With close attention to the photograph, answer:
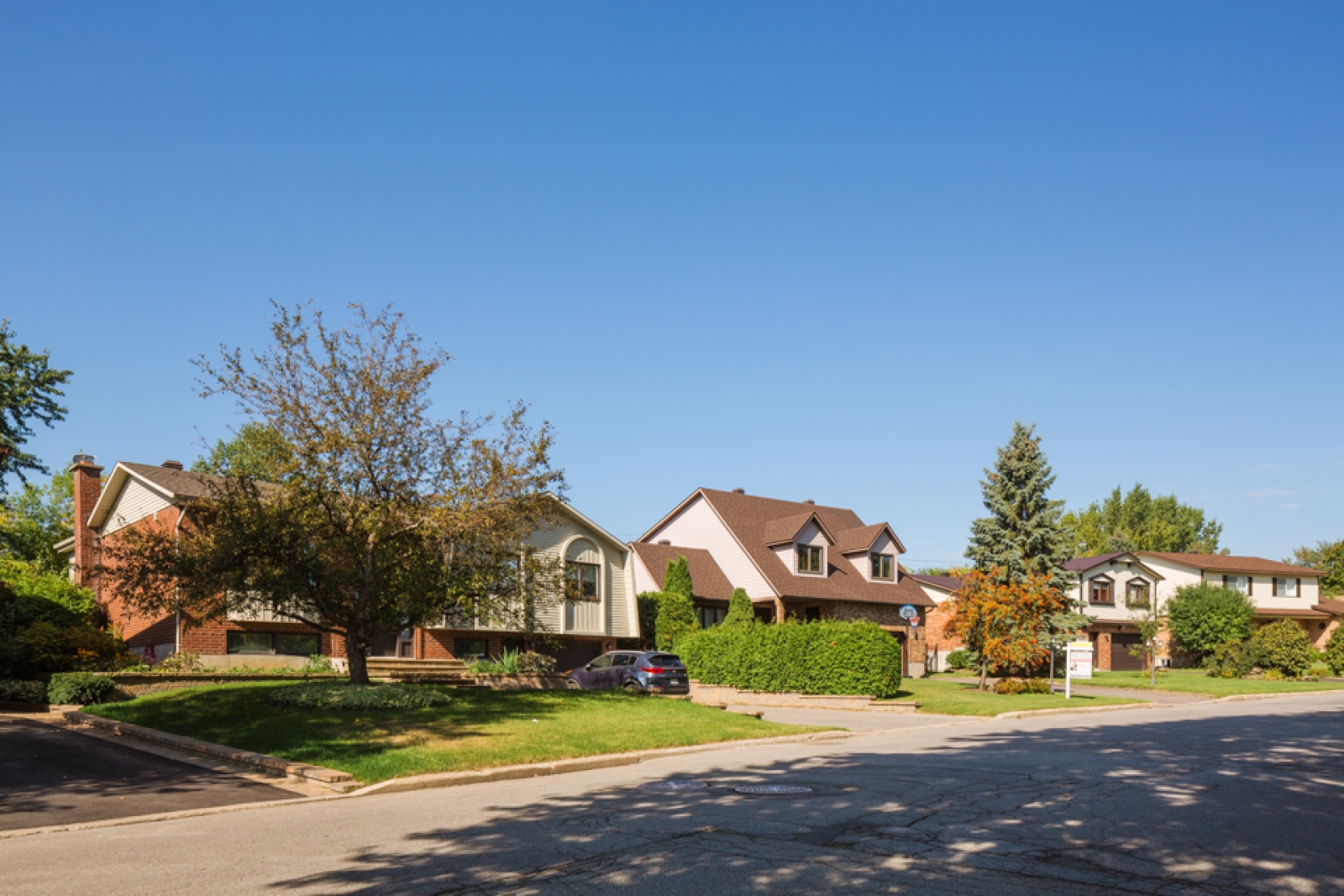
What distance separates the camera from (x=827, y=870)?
306 inches

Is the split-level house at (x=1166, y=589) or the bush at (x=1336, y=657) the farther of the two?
the split-level house at (x=1166, y=589)

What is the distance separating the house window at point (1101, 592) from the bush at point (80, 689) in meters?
55.1

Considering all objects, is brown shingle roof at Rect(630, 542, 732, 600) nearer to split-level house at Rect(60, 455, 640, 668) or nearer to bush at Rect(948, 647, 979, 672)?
split-level house at Rect(60, 455, 640, 668)

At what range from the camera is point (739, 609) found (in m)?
41.6

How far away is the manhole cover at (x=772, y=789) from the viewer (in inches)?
472

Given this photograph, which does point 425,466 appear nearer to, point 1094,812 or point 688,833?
point 688,833

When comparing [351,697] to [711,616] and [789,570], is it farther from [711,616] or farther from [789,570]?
[789,570]

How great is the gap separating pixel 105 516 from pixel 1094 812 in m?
37.0

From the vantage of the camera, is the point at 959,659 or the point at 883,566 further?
the point at 959,659

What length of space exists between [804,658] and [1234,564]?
49282mm

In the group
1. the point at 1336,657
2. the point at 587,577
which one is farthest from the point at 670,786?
the point at 1336,657

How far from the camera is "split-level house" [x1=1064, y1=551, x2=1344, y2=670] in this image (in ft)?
203

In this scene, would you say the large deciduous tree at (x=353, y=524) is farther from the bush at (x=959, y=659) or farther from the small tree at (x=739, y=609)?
the bush at (x=959, y=659)

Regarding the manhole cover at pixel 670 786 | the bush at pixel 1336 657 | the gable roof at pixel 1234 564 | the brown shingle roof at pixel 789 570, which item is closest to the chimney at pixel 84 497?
Answer: the brown shingle roof at pixel 789 570
